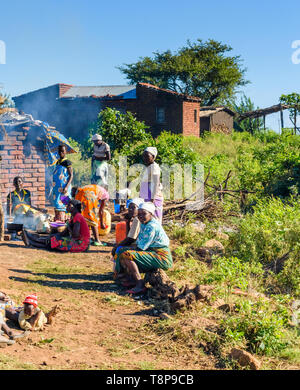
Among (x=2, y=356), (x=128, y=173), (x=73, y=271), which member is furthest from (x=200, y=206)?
(x=2, y=356)

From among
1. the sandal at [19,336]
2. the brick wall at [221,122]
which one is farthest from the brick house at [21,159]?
the brick wall at [221,122]

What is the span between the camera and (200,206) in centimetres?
1028

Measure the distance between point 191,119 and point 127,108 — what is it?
3.83 m

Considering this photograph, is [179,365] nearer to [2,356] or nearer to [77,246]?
[2,356]

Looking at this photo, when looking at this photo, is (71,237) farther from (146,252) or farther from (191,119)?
(191,119)

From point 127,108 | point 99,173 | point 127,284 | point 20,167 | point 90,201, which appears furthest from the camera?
point 127,108

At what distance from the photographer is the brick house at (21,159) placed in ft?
31.2

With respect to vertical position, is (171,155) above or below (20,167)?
above

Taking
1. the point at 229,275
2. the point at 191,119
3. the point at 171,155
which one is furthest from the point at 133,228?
the point at 191,119

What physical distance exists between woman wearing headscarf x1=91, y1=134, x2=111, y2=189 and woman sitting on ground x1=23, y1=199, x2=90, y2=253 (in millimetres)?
1142

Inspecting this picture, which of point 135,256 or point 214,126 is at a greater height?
point 214,126

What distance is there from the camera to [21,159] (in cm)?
971

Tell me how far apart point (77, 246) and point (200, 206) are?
11.7 ft

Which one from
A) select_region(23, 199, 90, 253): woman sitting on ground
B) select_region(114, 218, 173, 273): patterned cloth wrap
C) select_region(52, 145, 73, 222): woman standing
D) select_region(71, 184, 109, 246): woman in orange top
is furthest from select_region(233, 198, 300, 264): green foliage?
select_region(52, 145, 73, 222): woman standing
